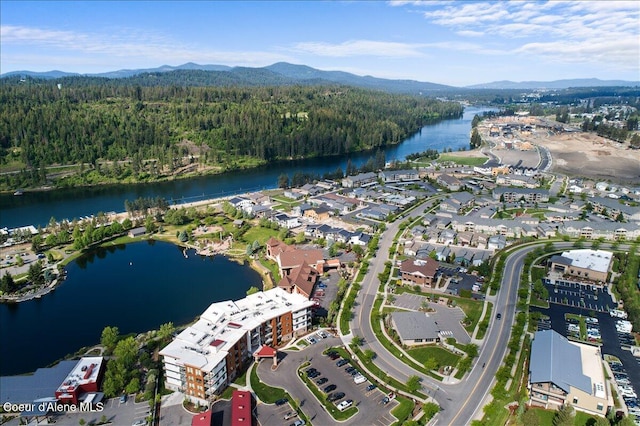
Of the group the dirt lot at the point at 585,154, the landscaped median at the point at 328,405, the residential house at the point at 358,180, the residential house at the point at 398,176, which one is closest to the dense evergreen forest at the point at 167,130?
the residential house at the point at 358,180

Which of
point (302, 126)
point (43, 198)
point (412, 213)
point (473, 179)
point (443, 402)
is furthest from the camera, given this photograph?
point (302, 126)

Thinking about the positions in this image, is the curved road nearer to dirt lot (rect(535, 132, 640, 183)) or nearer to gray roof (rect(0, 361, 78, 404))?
gray roof (rect(0, 361, 78, 404))

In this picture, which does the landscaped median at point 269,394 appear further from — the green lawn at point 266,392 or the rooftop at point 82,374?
the rooftop at point 82,374

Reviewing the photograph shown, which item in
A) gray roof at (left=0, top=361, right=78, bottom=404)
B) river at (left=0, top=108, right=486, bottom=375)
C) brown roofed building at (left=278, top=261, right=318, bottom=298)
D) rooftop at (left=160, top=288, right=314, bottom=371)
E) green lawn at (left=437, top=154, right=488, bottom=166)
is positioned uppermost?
green lawn at (left=437, top=154, right=488, bottom=166)

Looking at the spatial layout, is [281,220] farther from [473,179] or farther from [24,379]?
[473,179]

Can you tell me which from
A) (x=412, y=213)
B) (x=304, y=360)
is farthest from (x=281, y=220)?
(x=304, y=360)

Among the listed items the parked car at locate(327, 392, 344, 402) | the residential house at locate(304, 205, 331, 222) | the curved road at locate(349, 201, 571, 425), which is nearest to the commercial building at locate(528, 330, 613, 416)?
the curved road at locate(349, 201, 571, 425)

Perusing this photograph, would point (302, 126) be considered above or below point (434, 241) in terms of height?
above
